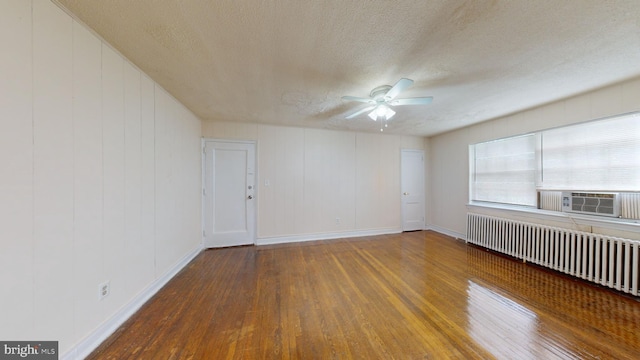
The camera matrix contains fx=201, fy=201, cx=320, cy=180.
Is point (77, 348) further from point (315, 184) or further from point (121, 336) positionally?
point (315, 184)

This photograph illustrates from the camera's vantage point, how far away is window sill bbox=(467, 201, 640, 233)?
227 cm

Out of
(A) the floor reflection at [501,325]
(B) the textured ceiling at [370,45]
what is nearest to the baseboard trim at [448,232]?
(A) the floor reflection at [501,325]

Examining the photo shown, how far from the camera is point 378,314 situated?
1.92 m

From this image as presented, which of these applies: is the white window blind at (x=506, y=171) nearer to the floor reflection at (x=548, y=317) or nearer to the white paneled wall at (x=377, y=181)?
the floor reflection at (x=548, y=317)

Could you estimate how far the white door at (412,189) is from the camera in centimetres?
495

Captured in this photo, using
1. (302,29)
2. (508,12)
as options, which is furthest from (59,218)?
(508,12)

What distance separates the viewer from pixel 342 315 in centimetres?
191

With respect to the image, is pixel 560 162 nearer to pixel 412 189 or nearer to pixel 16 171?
pixel 412 189

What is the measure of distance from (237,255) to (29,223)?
2.57 metres

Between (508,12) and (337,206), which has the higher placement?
(508,12)

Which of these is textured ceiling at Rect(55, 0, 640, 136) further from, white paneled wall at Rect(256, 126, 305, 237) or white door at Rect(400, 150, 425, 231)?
white door at Rect(400, 150, 425, 231)

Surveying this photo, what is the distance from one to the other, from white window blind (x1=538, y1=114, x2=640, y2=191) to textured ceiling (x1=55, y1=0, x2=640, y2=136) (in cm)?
59

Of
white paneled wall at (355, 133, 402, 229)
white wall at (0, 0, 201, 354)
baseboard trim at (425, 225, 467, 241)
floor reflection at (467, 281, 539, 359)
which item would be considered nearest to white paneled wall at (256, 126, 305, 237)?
white paneled wall at (355, 133, 402, 229)

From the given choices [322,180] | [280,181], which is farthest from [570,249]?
[280,181]
